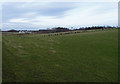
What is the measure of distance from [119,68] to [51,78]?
564 centimetres

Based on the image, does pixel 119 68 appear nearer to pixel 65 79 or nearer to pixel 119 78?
pixel 119 78

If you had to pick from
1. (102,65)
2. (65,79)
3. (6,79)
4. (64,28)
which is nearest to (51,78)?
(65,79)

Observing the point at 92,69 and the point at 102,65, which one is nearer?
the point at 92,69

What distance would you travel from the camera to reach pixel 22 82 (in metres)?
6.59

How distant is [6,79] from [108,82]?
226 inches

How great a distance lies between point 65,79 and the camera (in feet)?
24.1

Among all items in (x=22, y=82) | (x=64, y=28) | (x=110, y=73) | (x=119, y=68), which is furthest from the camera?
(x=64, y=28)

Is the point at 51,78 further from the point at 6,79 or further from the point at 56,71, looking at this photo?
the point at 6,79

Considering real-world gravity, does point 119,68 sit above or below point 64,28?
below

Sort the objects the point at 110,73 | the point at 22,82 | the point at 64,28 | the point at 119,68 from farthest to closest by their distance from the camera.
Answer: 1. the point at 64,28
2. the point at 119,68
3. the point at 110,73
4. the point at 22,82

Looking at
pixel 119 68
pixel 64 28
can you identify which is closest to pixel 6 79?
pixel 119 68

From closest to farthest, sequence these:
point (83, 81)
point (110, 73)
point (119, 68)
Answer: point (83, 81), point (110, 73), point (119, 68)

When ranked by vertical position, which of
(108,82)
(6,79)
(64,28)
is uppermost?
(64,28)

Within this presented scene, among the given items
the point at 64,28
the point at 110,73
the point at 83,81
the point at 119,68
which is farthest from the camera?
the point at 64,28
